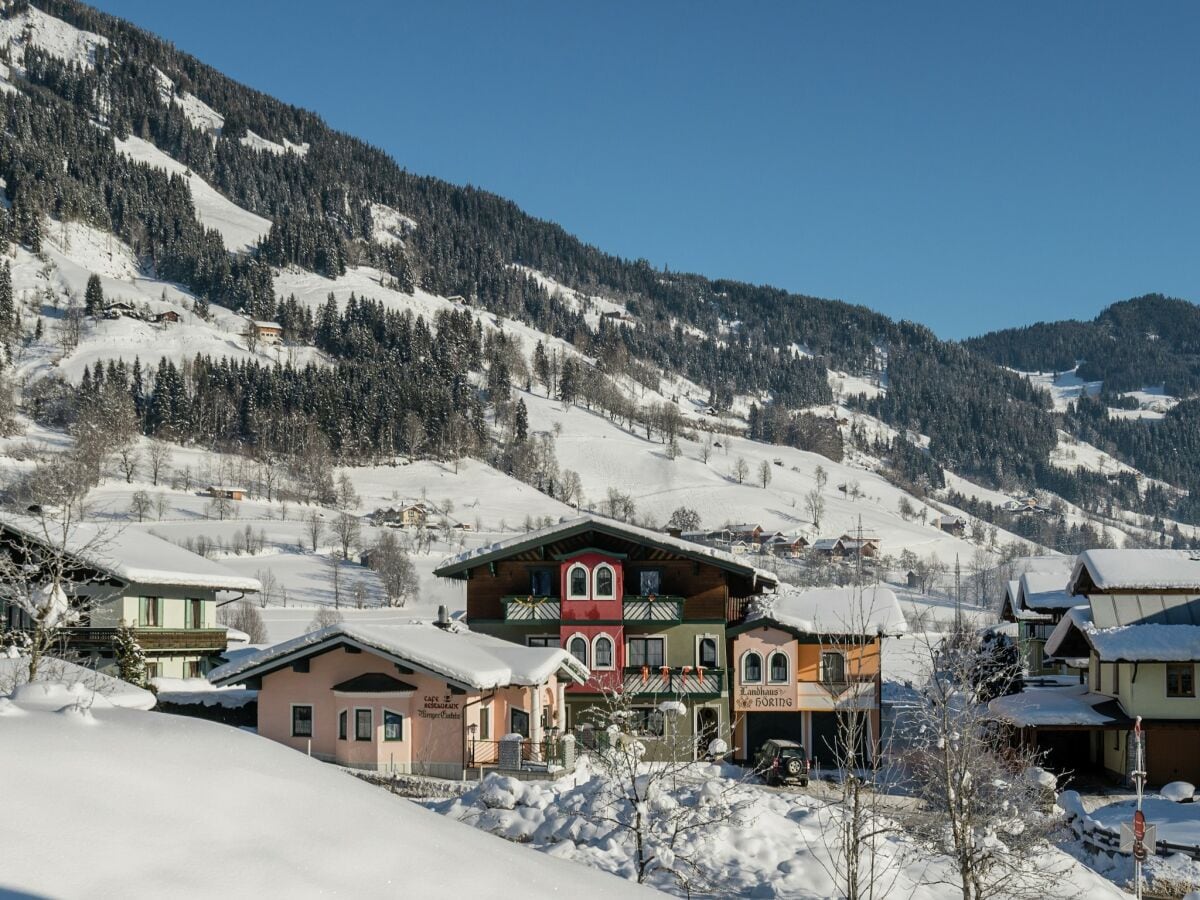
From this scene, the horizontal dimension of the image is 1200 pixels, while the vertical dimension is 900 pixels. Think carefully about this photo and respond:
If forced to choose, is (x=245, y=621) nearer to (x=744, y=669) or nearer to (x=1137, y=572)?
(x=744, y=669)

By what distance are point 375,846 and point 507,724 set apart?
3066cm

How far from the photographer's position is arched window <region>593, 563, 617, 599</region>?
147ft

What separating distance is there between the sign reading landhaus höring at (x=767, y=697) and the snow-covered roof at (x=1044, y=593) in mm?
18363

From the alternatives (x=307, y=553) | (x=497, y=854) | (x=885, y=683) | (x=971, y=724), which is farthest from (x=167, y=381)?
(x=497, y=854)

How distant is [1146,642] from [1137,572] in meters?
3.25

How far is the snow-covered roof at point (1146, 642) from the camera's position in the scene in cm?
4022

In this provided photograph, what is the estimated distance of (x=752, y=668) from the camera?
46.3 m

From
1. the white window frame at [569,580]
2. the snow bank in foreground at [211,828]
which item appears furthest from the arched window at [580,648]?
the snow bank in foreground at [211,828]

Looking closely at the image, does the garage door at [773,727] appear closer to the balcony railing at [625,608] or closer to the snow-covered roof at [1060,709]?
the balcony railing at [625,608]

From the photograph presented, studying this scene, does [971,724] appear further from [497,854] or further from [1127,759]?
[1127,759]

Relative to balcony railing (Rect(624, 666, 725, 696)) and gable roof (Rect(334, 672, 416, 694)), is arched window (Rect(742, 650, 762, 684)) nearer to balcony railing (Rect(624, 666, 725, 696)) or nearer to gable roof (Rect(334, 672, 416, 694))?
balcony railing (Rect(624, 666, 725, 696))

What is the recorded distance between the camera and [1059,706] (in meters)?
42.1

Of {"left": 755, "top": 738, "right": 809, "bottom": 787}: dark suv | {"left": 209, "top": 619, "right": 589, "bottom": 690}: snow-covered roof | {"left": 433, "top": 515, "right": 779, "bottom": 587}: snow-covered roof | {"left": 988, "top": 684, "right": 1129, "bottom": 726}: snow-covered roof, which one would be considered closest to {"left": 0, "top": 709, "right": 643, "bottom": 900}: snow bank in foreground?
{"left": 209, "top": 619, "right": 589, "bottom": 690}: snow-covered roof

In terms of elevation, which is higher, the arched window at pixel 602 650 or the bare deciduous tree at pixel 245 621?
the arched window at pixel 602 650
